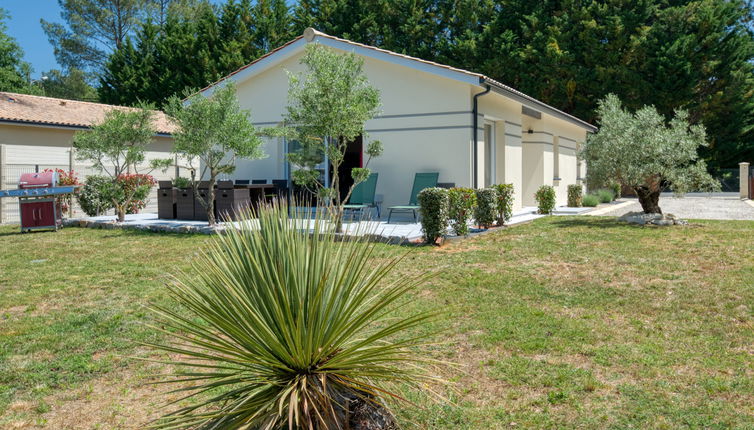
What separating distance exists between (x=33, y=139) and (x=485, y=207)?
50.1ft

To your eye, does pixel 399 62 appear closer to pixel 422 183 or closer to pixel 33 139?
pixel 422 183

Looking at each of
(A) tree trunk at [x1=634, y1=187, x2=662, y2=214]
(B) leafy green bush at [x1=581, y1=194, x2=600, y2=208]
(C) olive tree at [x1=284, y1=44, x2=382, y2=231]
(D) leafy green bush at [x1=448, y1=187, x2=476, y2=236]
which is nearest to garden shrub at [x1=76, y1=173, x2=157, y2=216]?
(C) olive tree at [x1=284, y1=44, x2=382, y2=231]

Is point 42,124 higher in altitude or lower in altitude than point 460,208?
higher

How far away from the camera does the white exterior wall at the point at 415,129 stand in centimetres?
1320

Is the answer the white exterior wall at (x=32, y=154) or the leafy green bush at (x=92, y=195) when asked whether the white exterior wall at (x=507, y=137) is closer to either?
the leafy green bush at (x=92, y=195)

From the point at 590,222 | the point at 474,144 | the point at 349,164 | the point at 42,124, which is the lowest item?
the point at 590,222

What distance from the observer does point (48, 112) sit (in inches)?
787

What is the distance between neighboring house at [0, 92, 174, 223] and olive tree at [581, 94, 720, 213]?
11.9 metres

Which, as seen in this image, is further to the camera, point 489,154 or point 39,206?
point 489,154

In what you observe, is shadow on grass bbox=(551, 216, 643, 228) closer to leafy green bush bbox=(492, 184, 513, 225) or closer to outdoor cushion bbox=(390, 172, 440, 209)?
leafy green bush bbox=(492, 184, 513, 225)

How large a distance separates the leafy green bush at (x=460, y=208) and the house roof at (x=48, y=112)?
10800 millimetres

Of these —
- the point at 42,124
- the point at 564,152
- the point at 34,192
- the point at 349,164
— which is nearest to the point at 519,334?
the point at 34,192

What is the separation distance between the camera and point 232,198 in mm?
12555

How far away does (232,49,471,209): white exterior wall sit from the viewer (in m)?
13.2
